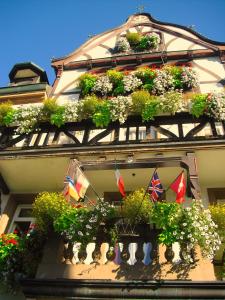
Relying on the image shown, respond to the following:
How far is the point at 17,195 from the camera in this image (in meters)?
11.0

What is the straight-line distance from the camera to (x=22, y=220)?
34.9 ft

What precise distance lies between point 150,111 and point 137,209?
380cm

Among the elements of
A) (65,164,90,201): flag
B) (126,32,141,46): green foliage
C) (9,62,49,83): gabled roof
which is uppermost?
(126,32,141,46): green foliage

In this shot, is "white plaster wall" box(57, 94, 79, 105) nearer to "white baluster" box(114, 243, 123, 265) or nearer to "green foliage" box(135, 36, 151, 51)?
"green foliage" box(135, 36, 151, 51)

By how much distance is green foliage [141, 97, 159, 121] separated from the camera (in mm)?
10211

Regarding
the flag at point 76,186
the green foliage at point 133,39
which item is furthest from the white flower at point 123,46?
the flag at point 76,186

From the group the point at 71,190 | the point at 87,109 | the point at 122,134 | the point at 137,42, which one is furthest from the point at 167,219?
the point at 137,42

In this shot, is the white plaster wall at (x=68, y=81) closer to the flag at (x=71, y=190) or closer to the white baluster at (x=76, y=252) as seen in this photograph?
the flag at (x=71, y=190)

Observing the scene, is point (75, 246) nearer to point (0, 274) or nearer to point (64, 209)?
point (64, 209)

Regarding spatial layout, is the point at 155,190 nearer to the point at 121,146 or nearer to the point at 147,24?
the point at 121,146

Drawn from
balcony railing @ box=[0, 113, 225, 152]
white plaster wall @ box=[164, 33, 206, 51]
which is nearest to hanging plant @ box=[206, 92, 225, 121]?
balcony railing @ box=[0, 113, 225, 152]

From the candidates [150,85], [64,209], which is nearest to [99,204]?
[64,209]

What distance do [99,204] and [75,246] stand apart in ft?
3.22

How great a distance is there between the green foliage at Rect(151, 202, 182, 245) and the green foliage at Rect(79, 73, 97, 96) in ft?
26.4
